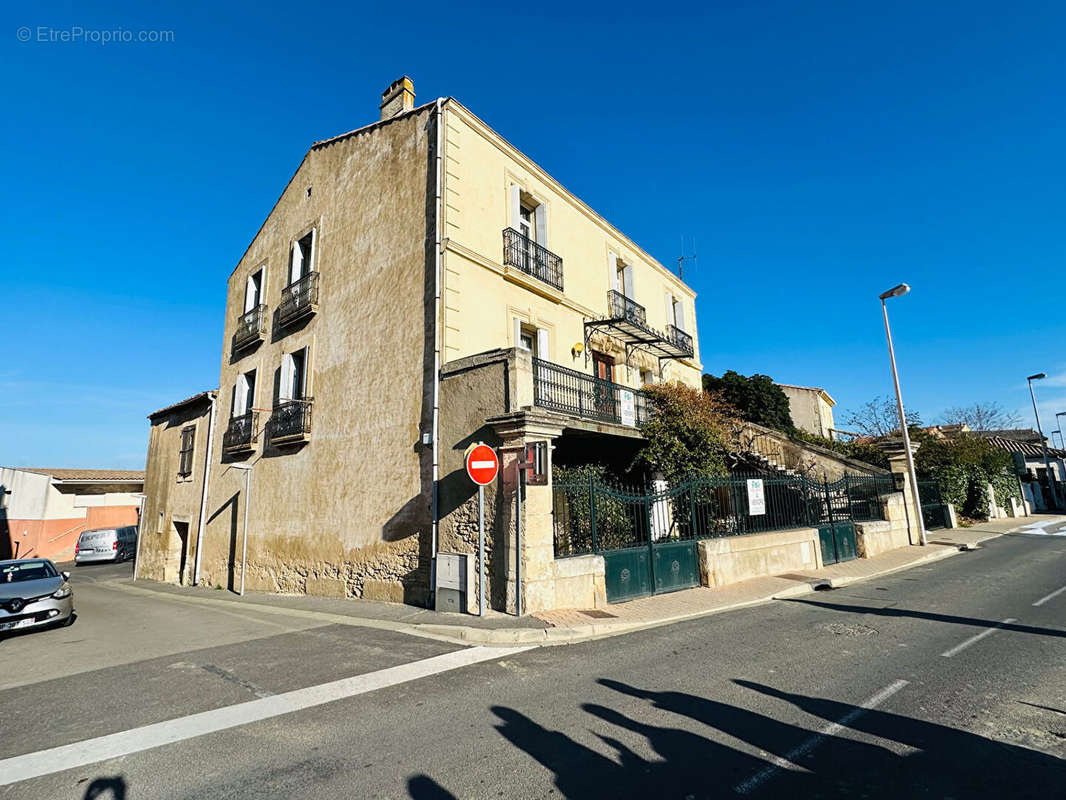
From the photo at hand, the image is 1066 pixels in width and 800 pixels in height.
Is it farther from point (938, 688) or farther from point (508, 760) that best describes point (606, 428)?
point (508, 760)

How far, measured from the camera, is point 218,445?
17.2 m

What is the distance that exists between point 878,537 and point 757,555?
21.8ft

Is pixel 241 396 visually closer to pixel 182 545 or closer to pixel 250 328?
pixel 250 328

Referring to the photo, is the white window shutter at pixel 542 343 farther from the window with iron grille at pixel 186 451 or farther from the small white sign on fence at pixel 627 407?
the window with iron grille at pixel 186 451

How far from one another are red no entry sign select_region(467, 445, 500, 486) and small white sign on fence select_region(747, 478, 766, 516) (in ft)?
21.4

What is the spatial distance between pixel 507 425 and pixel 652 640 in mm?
3873

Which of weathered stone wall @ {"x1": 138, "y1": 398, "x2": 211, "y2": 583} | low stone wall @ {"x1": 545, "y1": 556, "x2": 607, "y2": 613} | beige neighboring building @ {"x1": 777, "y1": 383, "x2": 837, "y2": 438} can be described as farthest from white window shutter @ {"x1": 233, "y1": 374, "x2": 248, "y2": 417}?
beige neighboring building @ {"x1": 777, "y1": 383, "x2": 837, "y2": 438}

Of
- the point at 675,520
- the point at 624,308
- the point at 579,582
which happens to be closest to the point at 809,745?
the point at 579,582

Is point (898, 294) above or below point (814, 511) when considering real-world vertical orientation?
above

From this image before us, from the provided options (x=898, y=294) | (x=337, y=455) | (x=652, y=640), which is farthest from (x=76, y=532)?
(x=898, y=294)

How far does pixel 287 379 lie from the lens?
14.8 metres

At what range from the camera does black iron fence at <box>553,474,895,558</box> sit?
32.8 ft

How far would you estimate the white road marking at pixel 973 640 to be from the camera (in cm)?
581

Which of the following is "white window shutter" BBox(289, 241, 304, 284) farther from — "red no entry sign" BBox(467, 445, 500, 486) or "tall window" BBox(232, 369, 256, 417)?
"red no entry sign" BBox(467, 445, 500, 486)
